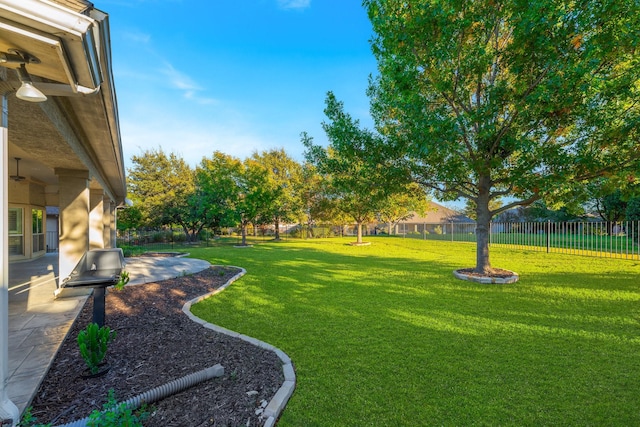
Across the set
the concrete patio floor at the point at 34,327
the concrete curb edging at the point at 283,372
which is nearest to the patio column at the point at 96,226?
the concrete patio floor at the point at 34,327

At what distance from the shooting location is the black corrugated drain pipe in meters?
2.21

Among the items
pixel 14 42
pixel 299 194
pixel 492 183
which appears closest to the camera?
pixel 14 42

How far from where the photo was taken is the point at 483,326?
4258 millimetres

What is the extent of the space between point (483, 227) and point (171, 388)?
8128mm

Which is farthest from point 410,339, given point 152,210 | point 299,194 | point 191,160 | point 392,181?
point 191,160

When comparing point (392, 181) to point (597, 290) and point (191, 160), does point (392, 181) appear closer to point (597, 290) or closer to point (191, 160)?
point (597, 290)

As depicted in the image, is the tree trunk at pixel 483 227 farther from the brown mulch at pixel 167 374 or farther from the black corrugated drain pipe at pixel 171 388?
the black corrugated drain pipe at pixel 171 388

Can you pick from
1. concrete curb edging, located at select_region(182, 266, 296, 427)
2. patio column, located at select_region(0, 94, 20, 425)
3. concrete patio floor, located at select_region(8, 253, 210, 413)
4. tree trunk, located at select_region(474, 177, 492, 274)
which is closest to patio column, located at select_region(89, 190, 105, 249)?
concrete patio floor, located at select_region(8, 253, 210, 413)

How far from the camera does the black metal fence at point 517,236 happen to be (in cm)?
1270

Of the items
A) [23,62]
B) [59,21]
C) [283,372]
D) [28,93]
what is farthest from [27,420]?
[59,21]

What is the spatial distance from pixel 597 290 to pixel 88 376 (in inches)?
356

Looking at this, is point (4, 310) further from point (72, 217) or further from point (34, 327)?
point (72, 217)

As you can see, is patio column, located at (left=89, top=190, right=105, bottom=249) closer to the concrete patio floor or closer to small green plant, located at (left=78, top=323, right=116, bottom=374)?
the concrete patio floor

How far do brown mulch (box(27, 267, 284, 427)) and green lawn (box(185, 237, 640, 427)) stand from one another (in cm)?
39
